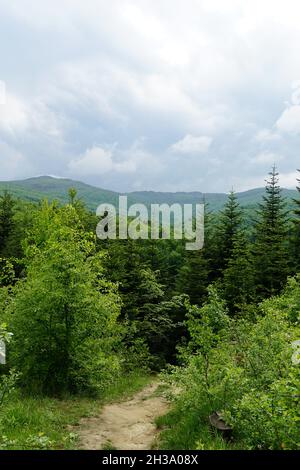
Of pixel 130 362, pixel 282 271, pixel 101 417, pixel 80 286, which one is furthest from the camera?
pixel 282 271

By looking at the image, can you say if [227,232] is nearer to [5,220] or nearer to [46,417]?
[5,220]

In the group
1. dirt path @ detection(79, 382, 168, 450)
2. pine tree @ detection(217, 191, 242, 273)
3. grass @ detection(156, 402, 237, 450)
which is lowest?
dirt path @ detection(79, 382, 168, 450)

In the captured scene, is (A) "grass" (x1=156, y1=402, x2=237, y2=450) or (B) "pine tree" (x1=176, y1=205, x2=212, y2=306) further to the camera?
(B) "pine tree" (x1=176, y1=205, x2=212, y2=306)

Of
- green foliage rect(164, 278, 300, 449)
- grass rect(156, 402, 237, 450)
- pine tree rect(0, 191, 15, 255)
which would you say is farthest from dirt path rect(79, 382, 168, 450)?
pine tree rect(0, 191, 15, 255)

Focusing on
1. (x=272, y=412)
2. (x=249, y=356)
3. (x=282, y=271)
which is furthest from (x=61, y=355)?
(x=282, y=271)

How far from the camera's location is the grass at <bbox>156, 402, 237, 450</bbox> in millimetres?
8945

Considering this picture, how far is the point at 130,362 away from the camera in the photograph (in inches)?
1070

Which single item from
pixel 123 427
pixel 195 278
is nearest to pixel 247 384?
pixel 123 427

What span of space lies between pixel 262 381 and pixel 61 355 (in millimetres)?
7880

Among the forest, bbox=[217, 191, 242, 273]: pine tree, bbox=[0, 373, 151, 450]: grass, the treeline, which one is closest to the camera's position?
the forest

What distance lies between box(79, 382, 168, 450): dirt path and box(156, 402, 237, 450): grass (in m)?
0.53

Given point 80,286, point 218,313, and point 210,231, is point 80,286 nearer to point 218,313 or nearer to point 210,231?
point 218,313

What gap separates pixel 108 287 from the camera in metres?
32.2

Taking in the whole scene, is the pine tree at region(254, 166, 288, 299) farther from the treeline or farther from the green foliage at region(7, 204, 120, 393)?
the green foliage at region(7, 204, 120, 393)
